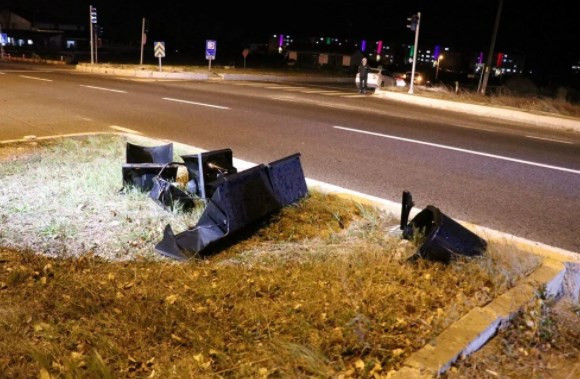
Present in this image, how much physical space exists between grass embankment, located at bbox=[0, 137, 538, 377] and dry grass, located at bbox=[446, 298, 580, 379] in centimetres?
26

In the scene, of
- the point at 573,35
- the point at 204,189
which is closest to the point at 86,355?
the point at 204,189

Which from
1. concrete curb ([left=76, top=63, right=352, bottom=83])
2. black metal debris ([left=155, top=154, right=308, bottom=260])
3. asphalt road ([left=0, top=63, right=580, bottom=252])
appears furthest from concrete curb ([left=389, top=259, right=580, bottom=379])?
concrete curb ([left=76, top=63, right=352, bottom=83])

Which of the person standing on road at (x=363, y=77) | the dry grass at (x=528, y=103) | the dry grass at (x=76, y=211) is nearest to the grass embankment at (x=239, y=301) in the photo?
the dry grass at (x=76, y=211)

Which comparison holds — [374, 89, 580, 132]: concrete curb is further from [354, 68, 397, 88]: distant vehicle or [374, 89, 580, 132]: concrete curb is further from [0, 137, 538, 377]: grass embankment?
[0, 137, 538, 377]: grass embankment

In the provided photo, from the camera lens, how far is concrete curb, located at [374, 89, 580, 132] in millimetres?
14977

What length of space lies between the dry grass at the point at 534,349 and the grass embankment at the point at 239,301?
261mm

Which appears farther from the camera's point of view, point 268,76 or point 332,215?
point 268,76

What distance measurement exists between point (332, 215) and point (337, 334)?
2.12m

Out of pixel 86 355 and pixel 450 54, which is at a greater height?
pixel 450 54

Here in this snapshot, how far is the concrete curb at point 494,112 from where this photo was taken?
15.0 metres

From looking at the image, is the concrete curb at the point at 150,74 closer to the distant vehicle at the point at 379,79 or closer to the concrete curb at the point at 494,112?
the distant vehicle at the point at 379,79

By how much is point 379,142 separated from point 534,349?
268 inches

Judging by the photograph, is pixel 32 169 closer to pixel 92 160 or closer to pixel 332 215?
pixel 92 160

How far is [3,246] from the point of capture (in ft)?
13.9
